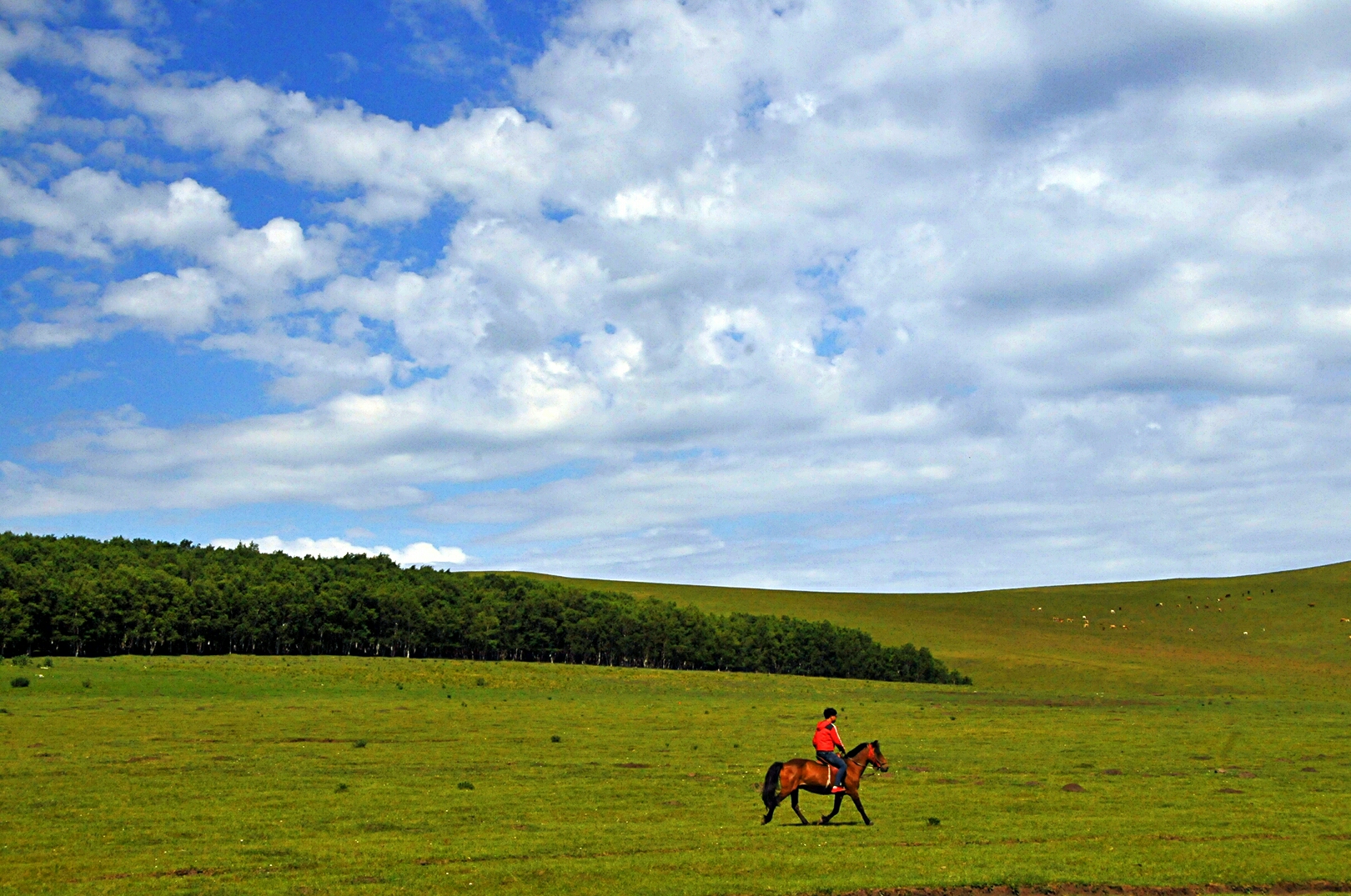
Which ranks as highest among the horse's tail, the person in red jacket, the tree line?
the tree line

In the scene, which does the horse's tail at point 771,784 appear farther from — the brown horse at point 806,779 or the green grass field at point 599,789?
the green grass field at point 599,789

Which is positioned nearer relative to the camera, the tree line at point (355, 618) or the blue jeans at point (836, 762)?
the blue jeans at point (836, 762)

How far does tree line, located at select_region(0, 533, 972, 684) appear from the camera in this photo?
11506cm

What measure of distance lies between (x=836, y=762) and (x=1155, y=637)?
518 ft

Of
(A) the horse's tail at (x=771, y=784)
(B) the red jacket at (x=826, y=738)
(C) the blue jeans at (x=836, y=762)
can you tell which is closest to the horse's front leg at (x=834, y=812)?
(C) the blue jeans at (x=836, y=762)

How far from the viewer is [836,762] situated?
82.8 feet

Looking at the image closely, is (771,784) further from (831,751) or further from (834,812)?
(834,812)

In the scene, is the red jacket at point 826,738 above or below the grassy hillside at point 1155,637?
below

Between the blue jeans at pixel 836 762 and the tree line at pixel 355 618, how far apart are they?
364ft

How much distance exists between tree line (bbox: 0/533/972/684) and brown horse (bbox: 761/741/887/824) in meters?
110

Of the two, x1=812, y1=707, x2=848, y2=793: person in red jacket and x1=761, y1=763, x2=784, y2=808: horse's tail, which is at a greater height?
x1=812, y1=707, x2=848, y2=793: person in red jacket

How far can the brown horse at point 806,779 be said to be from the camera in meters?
24.6

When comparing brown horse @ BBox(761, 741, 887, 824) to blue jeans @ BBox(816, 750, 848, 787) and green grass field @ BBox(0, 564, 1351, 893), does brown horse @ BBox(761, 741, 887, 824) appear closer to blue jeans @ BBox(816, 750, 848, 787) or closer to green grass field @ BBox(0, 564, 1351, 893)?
blue jeans @ BBox(816, 750, 848, 787)

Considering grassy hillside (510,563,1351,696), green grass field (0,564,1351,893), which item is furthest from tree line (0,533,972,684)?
green grass field (0,564,1351,893)
